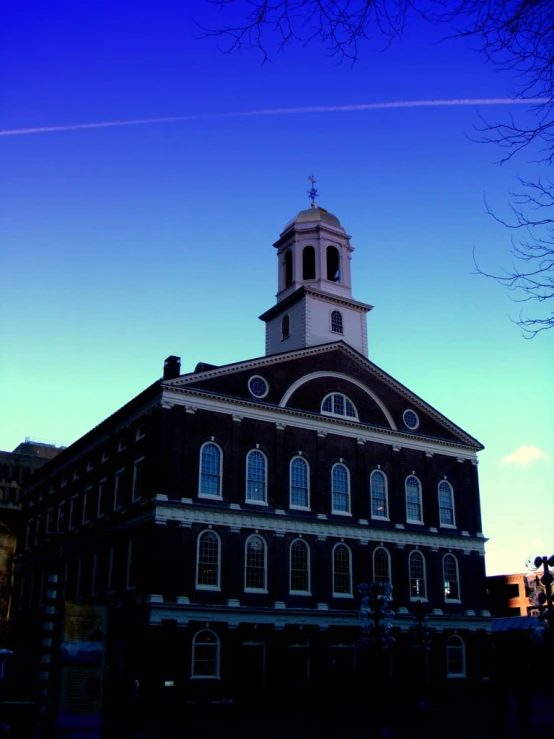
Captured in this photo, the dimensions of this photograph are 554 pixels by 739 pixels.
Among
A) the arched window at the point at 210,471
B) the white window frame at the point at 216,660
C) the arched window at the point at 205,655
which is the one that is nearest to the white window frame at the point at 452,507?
the arched window at the point at 210,471

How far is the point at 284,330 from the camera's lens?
51.9 metres

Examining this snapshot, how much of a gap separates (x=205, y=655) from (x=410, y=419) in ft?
62.5

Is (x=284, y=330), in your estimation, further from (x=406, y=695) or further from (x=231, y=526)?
(x=406, y=695)

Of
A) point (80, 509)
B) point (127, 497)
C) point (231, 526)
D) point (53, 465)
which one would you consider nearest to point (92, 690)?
point (231, 526)

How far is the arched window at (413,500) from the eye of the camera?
4709cm

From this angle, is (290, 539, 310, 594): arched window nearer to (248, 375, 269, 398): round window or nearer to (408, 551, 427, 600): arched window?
(408, 551, 427, 600): arched window

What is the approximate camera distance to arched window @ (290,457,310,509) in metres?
43.1

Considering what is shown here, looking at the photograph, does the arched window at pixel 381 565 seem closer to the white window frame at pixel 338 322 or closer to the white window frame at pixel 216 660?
the white window frame at pixel 216 660

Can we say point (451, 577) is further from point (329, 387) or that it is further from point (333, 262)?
point (333, 262)

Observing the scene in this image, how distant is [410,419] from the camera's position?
48875mm

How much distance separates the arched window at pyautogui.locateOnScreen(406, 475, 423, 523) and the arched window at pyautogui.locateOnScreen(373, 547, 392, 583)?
287 cm

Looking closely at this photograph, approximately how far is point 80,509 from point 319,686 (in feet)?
60.5

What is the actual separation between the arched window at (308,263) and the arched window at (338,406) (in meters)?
9.71

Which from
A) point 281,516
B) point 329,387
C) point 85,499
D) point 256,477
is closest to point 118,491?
point 85,499
